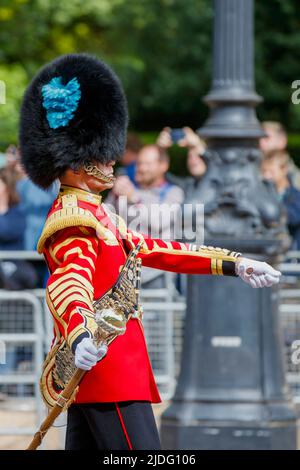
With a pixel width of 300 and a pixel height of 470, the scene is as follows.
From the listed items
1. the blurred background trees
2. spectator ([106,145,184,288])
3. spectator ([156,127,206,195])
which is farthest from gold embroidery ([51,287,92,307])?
the blurred background trees

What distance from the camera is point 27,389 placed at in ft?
30.0

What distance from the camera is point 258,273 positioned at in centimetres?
519

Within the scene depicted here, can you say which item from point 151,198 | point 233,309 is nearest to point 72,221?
point 233,309

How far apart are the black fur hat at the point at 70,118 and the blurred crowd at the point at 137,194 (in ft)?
11.0

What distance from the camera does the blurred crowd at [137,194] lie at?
9.38 metres

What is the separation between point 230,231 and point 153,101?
1833 centimetres

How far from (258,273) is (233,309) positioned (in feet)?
8.94

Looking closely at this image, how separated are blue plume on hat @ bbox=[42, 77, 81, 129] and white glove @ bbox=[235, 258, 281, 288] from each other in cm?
91

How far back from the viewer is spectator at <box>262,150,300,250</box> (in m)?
10.3

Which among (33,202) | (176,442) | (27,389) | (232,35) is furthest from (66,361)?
(33,202)

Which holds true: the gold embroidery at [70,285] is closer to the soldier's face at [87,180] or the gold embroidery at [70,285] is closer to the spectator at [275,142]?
the soldier's face at [87,180]

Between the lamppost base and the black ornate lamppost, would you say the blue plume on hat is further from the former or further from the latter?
the lamppost base

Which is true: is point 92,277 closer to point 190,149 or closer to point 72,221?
point 72,221
